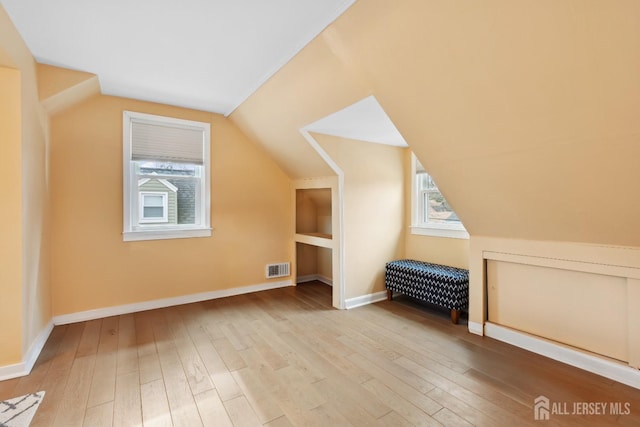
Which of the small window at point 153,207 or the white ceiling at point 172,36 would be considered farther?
the small window at point 153,207

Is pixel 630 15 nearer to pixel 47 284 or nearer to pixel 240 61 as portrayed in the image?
pixel 240 61

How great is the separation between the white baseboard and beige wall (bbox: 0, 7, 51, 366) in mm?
3683

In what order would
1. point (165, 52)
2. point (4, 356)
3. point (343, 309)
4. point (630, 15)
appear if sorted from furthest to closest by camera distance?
point (343, 309) < point (165, 52) < point (4, 356) < point (630, 15)

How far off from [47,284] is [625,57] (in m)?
4.42

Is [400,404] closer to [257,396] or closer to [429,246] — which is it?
[257,396]

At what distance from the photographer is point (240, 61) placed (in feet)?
7.97

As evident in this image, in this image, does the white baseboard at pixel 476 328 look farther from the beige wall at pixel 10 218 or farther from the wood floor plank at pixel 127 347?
the beige wall at pixel 10 218

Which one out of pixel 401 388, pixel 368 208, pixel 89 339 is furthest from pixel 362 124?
pixel 89 339

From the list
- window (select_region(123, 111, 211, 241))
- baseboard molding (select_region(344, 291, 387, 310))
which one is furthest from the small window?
baseboard molding (select_region(344, 291, 387, 310))

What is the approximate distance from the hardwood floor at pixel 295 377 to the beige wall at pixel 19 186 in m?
0.37

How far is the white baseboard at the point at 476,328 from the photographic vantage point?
2752mm

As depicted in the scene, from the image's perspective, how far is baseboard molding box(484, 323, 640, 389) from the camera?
2.00 metres

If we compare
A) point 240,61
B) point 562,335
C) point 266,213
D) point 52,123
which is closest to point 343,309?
point 266,213

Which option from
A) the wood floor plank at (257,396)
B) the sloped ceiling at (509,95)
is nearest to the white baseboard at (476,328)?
the sloped ceiling at (509,95)
